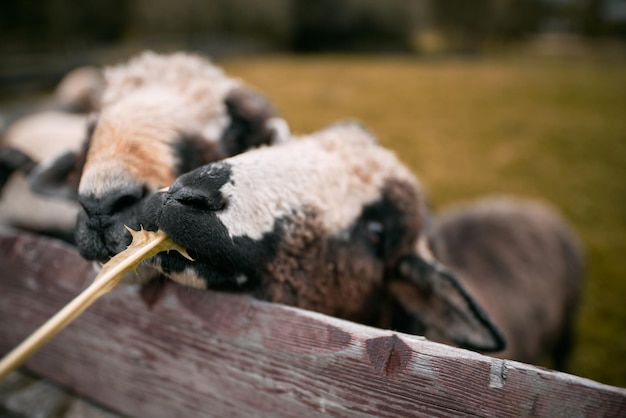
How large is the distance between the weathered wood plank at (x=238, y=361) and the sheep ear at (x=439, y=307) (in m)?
0.93

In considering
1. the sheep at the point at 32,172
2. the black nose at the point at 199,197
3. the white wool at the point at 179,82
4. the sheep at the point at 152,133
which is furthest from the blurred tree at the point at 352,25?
the black nose at the point at 199,197

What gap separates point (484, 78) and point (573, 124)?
9029 millimetres

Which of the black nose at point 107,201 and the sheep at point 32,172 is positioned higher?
the black nose at point 107,201

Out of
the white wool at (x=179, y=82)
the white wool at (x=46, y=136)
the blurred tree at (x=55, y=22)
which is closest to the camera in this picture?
the white wool at (x=179, y=82)

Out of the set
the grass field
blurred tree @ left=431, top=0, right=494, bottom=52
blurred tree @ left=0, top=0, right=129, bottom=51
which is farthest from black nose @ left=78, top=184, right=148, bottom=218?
blurred tree @ left=431, top=0, right=494, bottom=52

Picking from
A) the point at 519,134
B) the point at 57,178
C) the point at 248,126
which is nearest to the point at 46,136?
the point at 57,178

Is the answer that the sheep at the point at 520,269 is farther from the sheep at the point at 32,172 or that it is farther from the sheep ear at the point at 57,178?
the sheep at the point at 32,172

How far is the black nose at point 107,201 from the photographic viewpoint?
1.71m

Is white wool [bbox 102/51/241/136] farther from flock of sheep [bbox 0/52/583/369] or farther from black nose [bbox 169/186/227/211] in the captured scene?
black nose [bbox 169/186/227/211]

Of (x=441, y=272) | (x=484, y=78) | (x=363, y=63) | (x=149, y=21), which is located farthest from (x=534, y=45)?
(x=441, y=272)

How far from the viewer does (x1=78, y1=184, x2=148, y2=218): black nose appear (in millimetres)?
1714

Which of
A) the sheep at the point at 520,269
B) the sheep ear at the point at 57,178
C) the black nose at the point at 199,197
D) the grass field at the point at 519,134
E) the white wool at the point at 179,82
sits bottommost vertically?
the grass field at the point at 519,134

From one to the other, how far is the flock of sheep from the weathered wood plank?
0.20m

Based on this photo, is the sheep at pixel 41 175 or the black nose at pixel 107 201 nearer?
the black nose at pixel 107 201
